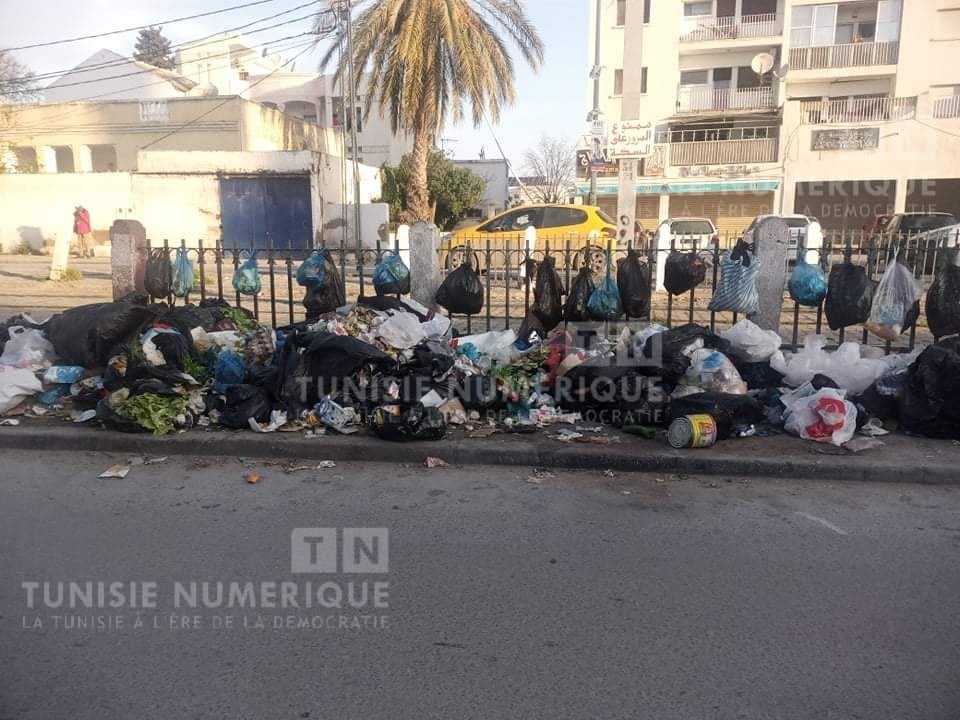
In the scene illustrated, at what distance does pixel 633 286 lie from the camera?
664 centimetres

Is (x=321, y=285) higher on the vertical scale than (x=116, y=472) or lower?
higher

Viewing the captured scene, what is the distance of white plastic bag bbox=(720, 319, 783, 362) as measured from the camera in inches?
242

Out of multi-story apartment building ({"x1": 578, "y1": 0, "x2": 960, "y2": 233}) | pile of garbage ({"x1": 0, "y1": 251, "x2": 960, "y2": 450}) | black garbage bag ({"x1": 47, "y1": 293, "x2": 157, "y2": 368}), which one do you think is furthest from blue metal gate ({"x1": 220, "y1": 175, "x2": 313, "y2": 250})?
pile of garbage ({"x1": 0, "y1": 251, "x2": 960, "y2": 450})

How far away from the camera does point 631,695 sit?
2.58 meters

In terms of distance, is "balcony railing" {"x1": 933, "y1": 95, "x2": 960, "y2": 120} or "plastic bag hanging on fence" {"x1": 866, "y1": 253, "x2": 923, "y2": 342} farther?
"balcony railing" {"x1": 933, "y1": 95, "x2": 960, "y2": 120}

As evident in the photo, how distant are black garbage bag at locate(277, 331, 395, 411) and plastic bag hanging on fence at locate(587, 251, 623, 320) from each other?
6.59ft

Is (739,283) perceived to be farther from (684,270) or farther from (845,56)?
(845,56)

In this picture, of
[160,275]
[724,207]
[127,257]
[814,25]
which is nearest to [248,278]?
[160,275]

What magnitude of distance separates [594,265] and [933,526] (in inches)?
173

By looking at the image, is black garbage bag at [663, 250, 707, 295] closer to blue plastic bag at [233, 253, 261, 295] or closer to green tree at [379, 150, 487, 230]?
blue plastic bag at [233, 253, 261, 295]

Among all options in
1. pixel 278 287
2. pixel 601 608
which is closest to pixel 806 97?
pixel 278 287

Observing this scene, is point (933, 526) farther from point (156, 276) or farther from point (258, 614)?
point (156, 276)

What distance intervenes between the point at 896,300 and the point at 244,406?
5623 mm

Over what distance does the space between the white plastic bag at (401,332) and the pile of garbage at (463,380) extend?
2 cm
